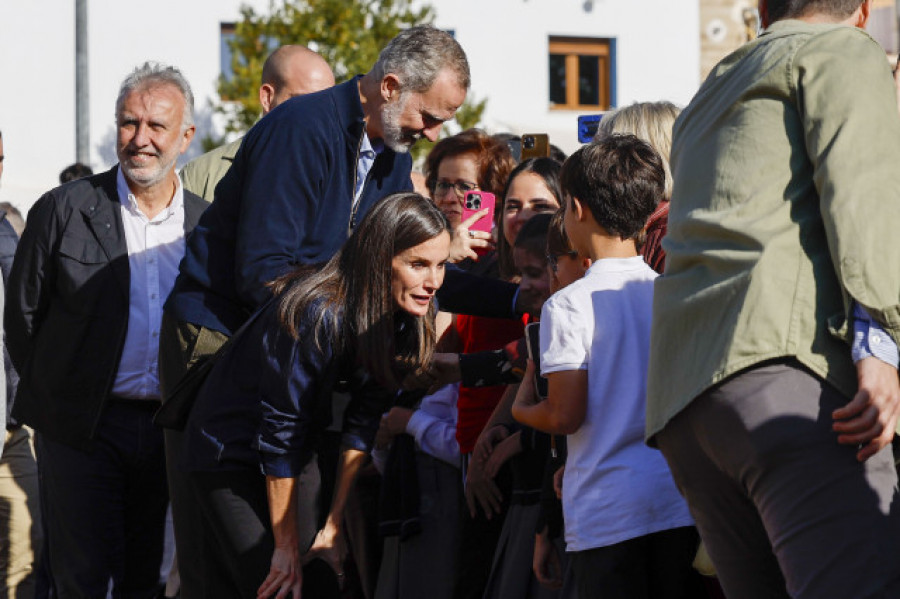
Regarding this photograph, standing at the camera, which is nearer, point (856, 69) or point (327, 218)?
point (856, 69)

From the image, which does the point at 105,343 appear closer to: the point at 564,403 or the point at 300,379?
the point at 300,379

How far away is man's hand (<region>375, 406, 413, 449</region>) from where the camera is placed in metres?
4.74

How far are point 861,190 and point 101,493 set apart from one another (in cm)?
317

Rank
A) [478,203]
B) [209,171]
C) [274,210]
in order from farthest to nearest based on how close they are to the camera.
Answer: [209,171]
[478,203]
[274,210]

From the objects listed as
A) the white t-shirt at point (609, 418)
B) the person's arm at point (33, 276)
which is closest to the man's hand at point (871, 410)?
the white t-shirt at point (609, 418)

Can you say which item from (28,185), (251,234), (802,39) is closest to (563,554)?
(251,234)

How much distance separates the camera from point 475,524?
4.45 m

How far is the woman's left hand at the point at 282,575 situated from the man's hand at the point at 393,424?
1.17 m

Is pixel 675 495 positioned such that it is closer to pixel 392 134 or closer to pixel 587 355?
pixel 587 355

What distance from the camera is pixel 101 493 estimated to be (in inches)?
185

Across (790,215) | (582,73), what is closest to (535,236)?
(790,215)

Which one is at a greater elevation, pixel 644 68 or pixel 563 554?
pixel 644 68

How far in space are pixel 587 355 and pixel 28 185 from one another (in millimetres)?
16332

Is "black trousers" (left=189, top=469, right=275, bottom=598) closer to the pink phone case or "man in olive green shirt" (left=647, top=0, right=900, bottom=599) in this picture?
"man in olive green shirt" (left=647, top=0, right=900, bottom=599)
